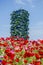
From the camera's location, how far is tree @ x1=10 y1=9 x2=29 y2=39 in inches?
632

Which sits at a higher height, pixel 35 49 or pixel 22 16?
pixel 22 16

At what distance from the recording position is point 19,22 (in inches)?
650

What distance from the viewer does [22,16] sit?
16516 millimetres

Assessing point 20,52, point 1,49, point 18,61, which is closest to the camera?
A: point 18,61

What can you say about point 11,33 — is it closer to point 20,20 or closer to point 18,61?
point 20,20

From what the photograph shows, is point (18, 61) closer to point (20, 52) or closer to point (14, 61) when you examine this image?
point (14, 61)

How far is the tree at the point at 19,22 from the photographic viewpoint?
1605cm

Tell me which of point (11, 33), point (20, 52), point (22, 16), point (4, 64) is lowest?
point (4, 64)

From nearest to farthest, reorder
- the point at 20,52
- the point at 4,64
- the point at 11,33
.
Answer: the point at 4,64 → the point at 20,52 → the point at 11,33

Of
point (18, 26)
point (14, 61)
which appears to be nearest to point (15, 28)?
point (18, 26)

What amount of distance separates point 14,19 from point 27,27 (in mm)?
937

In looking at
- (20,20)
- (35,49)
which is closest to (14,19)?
(20,20)

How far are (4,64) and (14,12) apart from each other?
44.4 ft

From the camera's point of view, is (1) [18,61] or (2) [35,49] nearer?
(1) [18,61]
